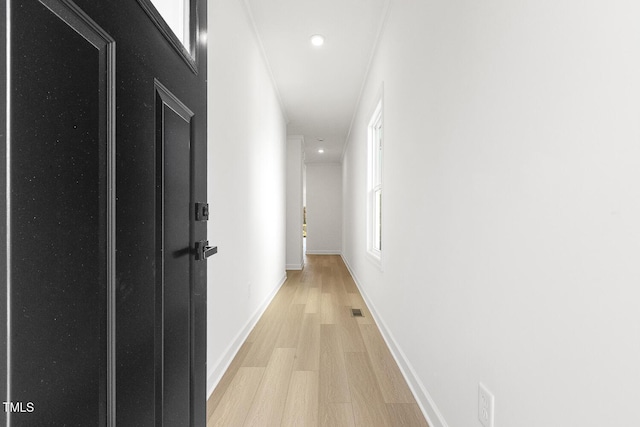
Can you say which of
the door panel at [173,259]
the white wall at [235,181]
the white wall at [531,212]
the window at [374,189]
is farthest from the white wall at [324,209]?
the door panel at [173,259]

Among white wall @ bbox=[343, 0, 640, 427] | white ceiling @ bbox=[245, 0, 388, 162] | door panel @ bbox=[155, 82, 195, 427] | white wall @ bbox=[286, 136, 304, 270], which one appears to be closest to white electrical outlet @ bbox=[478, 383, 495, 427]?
white wall @ bbox=[343, 0, 640, 427]

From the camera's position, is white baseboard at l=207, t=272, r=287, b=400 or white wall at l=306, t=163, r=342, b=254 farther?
white wall at l=306, t=163, r=342, b=254

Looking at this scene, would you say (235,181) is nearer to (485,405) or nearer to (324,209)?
(485,405)

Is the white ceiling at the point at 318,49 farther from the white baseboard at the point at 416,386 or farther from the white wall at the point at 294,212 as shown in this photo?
the white baseboard at the point at 416,386

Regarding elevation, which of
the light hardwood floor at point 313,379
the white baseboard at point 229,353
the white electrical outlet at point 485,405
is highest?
the white electrical outlet at point 485,405

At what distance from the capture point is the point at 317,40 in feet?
9.89

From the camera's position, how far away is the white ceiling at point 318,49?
2578mm

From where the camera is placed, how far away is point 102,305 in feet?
1.96

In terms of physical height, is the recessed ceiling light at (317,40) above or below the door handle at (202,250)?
above

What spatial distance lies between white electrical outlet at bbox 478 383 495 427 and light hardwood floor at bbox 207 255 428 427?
1.81 feet

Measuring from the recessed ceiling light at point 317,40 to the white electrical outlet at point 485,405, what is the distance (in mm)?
2836

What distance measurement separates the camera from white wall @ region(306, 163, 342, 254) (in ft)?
30.1

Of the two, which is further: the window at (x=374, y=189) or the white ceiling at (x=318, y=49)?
the window at (x=374, y=189)

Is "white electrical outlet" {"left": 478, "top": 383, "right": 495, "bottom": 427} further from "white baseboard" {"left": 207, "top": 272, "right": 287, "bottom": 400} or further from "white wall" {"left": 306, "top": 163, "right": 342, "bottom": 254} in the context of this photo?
"white wall" {"left": 306, "top": 163, "right": 342, "bottom": 254}
